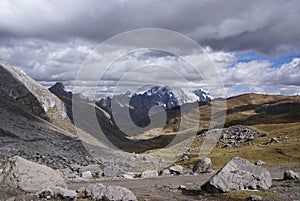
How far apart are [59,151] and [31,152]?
38.7 ft

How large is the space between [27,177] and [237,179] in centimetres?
2122

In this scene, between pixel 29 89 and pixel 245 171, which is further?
pixel 29 89

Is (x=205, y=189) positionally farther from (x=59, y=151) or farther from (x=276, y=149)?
(x=59, y=151)

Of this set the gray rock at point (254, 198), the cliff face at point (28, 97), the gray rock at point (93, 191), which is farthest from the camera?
the cliff face at point (28, 97)

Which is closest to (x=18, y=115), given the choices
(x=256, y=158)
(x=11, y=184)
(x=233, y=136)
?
(x=233, y=136)

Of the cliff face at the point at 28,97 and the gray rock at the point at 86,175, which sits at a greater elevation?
the cliff face at the point at 28,97

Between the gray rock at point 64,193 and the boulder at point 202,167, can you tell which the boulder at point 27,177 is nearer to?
the gray rock at point 64,193

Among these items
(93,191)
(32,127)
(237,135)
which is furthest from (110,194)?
(237,135)

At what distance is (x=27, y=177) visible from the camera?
35375 mm

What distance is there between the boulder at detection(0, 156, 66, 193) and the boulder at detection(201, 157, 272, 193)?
15377 mm

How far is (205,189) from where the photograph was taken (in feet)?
125

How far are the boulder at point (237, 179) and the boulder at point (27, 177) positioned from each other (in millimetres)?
15377

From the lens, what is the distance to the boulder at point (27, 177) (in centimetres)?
3478

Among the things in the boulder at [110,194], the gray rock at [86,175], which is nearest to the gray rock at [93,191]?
the boulder at [110,194]
